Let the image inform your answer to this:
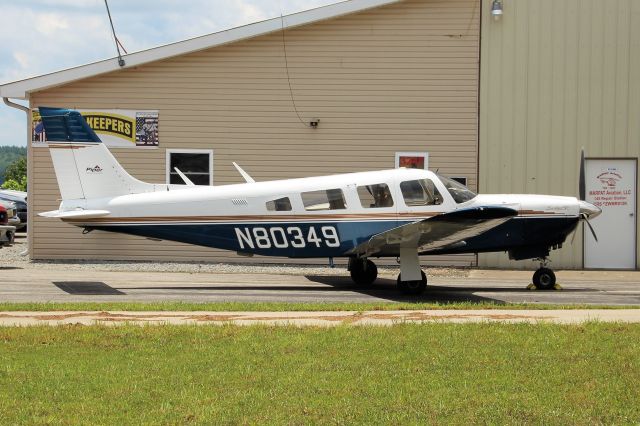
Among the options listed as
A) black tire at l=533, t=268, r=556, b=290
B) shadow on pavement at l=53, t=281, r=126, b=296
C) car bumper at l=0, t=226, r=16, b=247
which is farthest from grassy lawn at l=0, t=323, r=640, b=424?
car bumper at l=0, t=226, r=16, b=247

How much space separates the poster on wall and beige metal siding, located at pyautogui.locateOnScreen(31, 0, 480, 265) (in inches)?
7.4

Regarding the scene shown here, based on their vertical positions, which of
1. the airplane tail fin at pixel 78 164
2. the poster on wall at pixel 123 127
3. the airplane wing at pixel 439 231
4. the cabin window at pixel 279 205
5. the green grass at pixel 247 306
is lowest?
the green grass at pixel 247 306

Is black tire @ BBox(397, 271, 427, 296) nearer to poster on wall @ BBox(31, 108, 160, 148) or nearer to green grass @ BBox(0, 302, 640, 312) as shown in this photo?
green grass @ BBox(0, 302, 640, 312)

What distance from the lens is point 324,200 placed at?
1675 centimetres

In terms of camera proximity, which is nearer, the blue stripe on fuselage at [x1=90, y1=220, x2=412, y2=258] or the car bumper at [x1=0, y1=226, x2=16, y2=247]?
the blue stripe on fuselage at [x1=90, y1=220, x2=412, y2=258]

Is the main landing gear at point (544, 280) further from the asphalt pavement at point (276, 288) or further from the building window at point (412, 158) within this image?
the building window at point (412, 158)

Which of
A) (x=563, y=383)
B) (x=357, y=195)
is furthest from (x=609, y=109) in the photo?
(x=563, y=383)

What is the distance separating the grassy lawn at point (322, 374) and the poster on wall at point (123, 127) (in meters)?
12.3

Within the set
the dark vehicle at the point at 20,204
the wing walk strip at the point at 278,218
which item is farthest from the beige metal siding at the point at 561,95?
the dark vehicle at the point at 20,204

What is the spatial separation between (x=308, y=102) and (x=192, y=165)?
3093 mm

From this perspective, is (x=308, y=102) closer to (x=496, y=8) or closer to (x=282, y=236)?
(x=496, y=8)

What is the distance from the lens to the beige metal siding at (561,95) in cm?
2280

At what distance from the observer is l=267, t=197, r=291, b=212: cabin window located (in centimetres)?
1666

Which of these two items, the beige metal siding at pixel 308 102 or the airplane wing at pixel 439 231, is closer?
the airplane wing at pixel 439 231
